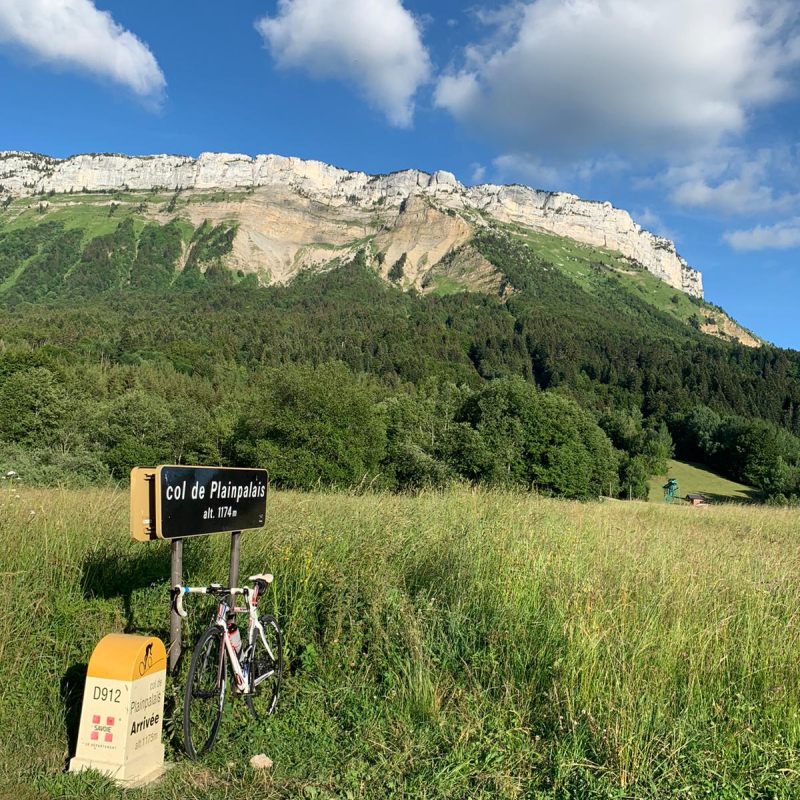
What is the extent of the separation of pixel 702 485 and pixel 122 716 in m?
87.5

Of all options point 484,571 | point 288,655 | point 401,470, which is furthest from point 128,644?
point 401,470

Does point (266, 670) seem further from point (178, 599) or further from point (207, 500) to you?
point (207, 500)

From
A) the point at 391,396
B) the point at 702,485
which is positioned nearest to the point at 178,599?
the point at 391,396

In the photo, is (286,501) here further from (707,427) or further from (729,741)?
(707,427)

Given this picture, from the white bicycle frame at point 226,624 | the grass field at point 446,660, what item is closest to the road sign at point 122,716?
the grass field at point 446,660

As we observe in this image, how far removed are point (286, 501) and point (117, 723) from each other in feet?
14.9

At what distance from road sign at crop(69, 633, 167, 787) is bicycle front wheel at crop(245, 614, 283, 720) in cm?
68

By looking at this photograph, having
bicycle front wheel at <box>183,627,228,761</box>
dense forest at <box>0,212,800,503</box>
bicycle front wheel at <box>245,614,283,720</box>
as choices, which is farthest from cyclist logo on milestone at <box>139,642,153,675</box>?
dense forest at <box>0,212,800,503</box>

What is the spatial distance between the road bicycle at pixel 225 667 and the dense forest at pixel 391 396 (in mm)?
3372

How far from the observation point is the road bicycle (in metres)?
3.69

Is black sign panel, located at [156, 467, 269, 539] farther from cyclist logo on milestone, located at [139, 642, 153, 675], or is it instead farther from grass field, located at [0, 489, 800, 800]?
grass field, located at [0, 489, 800, 800]

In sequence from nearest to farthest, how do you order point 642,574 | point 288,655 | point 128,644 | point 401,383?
point 128,644 → point 288,655 → point 642,574 → point 401,383

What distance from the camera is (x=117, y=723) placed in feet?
10.9

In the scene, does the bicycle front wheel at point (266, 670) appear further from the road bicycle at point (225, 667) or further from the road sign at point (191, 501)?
the road sign at point (191, 501)
